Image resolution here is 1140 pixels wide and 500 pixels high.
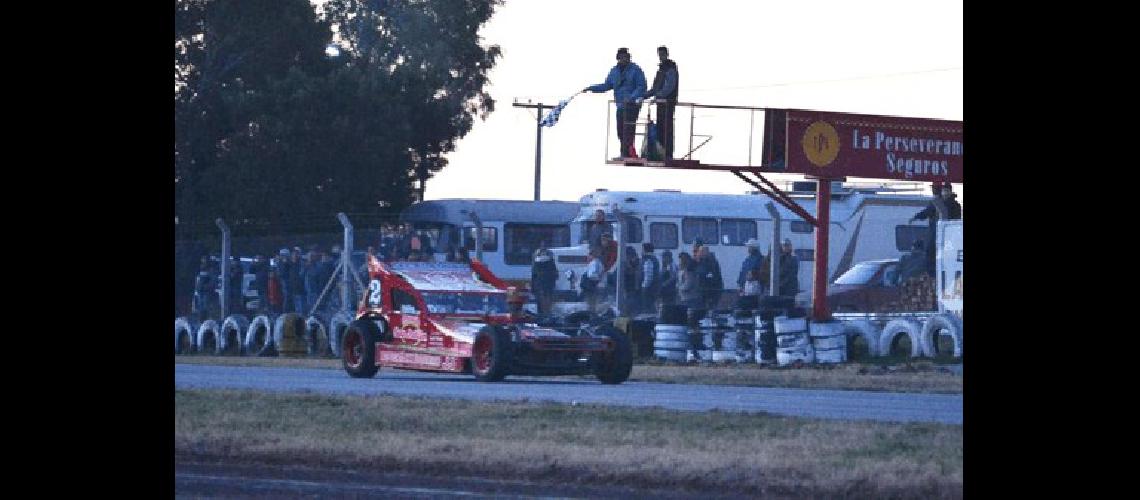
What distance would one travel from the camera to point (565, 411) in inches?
579

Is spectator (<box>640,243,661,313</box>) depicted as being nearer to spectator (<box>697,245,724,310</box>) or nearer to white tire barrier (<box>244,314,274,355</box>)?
spectator (<box>697,245,724,310</box>)

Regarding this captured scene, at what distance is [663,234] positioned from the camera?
33.6 m

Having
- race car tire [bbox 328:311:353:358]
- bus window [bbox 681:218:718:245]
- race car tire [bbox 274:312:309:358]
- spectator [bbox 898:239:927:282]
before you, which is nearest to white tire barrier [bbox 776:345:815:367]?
race car tire [bbox 328:311:353:358]

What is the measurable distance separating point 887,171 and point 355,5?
3008cm

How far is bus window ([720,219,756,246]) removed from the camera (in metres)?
34.3

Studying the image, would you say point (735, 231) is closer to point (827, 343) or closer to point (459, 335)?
point (827, 343)

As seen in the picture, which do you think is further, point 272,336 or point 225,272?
point 225,272

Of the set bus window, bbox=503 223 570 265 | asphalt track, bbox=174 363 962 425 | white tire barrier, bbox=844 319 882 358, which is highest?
bus window, bbox=503 223 570 265

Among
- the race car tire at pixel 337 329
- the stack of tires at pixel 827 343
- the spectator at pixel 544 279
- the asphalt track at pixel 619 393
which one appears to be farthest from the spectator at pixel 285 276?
the stack of tires at pixel 827 343

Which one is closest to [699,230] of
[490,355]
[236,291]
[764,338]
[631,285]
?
[631,285]

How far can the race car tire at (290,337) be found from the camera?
25.2 meters

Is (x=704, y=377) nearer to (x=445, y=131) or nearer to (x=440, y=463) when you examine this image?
(x=440, y=463)

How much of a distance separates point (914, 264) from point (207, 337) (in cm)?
1079
